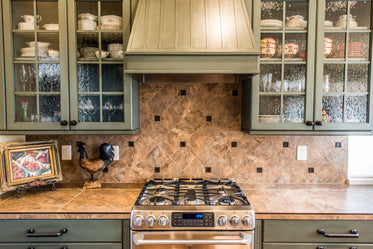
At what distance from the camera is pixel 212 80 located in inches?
79.7

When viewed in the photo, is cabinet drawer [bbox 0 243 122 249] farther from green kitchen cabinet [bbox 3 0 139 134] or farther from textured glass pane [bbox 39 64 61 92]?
textured glass pane [bbox 39 64 61 92]

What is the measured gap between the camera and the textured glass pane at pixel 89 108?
5.75 feet

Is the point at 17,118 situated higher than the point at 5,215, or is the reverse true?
the point at 17,118

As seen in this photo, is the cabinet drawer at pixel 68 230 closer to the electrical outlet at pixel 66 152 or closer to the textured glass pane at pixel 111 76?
the electrical outlet at pixel 66 152

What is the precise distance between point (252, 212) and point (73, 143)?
1601mm

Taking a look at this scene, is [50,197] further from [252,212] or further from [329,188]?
[329,188]

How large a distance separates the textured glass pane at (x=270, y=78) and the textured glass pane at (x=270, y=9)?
0.37 m

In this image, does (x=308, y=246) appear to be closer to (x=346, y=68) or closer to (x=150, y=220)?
(x=150, y=220)

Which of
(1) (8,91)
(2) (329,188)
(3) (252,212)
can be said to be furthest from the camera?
(2) (329,188)

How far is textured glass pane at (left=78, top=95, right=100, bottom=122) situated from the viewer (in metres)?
1.75

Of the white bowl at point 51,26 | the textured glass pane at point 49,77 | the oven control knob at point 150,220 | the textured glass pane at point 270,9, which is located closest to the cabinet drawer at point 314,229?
the oven control knob at point 150,220

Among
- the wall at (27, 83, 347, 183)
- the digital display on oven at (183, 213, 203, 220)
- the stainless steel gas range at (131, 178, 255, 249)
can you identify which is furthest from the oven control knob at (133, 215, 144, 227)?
the wall at (27, 83, 347, 183)

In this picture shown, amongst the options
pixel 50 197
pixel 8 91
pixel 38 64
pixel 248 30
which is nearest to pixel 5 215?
pixel 50 197

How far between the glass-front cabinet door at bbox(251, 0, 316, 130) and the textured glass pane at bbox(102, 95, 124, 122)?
3.22ft
